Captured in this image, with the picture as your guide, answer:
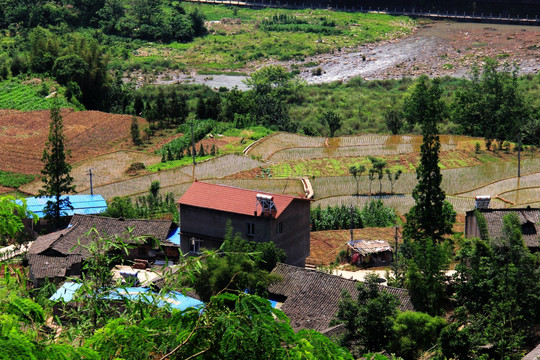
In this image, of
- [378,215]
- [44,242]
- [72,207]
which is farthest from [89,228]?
[378,215]

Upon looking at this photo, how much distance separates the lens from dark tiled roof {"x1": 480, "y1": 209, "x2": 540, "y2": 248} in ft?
96.6

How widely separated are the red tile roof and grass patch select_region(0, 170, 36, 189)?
14.2m

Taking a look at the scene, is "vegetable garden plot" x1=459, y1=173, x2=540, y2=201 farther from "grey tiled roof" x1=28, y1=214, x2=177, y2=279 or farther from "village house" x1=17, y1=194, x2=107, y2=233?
"village house" x1=17, y1=194, x2=107, y2=233

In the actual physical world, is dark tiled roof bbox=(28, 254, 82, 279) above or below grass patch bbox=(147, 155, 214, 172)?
above

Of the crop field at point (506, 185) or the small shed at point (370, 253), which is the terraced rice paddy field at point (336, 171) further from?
the small shed at point (370, 253)

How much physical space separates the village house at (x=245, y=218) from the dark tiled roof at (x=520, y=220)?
6310 mm

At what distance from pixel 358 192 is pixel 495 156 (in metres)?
10.6

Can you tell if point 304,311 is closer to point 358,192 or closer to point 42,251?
point 42,251

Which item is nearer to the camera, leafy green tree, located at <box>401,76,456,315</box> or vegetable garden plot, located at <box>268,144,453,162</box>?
leafy green tree, located at <box>401,76,456,315</box>

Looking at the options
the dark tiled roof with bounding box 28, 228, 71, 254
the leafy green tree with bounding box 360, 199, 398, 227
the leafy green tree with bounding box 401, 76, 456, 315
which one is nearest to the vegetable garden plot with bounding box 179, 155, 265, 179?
the leafy green tree with bounding box 360, 199, 398, 227

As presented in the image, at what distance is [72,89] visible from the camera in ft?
189

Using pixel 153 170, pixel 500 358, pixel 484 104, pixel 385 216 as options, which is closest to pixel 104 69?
pixel 153 170

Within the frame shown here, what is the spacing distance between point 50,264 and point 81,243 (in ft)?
4.92

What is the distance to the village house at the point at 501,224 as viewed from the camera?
29453 millimetres
